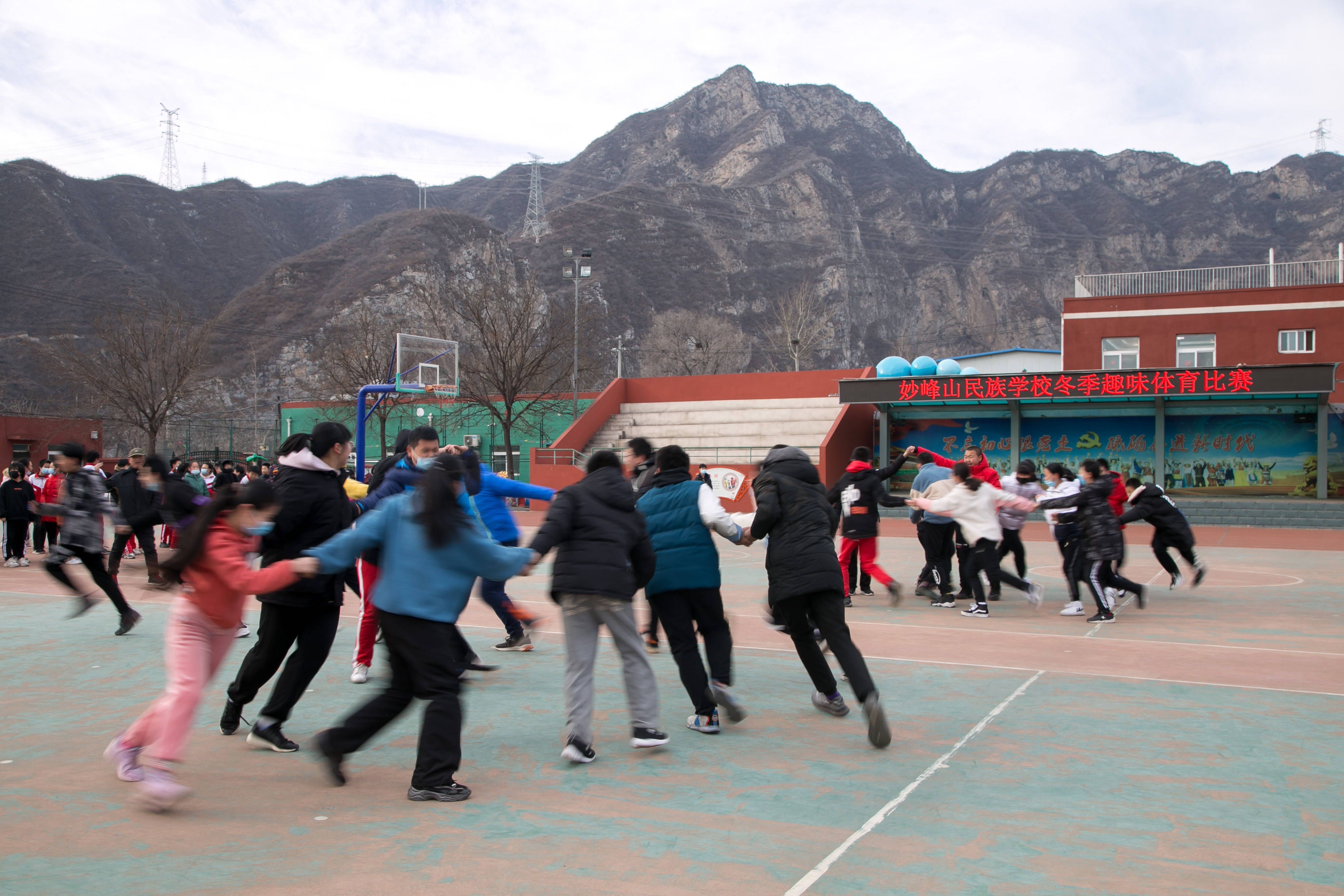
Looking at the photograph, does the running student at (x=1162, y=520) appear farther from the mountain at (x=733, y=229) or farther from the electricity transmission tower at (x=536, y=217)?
the electricity transmission tower at (x=536, y=217)

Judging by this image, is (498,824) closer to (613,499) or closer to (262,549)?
(613,499)

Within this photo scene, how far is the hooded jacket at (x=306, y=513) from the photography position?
18.0 ft

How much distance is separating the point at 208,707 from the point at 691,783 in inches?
134

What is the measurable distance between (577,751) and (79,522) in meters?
6.83

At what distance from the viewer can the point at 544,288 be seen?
108812mm

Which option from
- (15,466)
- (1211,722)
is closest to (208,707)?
(1211,722)

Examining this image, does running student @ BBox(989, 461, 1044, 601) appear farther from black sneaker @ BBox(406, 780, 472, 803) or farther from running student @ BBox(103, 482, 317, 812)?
running student @ BBox(103, 482, 317, 812)

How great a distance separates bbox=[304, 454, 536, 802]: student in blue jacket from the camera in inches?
178

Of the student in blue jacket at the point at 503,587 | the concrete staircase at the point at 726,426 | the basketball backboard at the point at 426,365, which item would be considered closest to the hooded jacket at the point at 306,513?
the student in blue jacket at the point at 503,587

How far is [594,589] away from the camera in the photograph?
5.23m

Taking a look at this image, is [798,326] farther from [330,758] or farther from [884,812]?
[330,758]

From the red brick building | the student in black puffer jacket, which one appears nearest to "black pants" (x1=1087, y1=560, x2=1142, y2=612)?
the student in black puffer jacket

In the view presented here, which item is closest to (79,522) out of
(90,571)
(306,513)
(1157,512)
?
(90,571)

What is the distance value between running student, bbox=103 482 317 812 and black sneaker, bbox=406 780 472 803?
1036 mm
